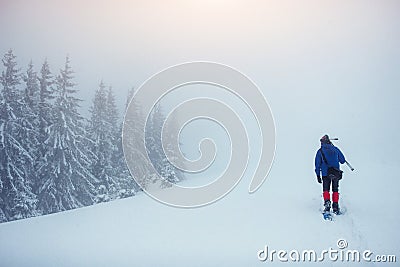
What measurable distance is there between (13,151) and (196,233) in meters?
15.8

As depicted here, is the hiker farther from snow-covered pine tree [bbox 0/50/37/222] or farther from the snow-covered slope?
snow-covered pine tree [bbox 0/50/37/222]

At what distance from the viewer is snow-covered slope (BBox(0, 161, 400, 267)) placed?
623 centimetres

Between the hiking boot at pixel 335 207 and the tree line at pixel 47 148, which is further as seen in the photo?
the tree line at pixel 47 148

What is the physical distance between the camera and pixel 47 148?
18953 mm

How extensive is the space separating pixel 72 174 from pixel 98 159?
2.57m

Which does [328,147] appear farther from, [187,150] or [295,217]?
[187,150]

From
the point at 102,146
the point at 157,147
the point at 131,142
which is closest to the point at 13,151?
the point at 102,146

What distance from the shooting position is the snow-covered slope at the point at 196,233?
623cm

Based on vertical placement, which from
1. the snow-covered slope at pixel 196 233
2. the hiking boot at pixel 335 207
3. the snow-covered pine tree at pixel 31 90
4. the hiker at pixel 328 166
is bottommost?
the snow-covered slope at pixel 196 233

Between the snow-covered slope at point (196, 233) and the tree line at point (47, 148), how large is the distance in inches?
433

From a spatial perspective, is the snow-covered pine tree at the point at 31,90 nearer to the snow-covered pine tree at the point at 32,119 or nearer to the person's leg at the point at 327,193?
the snow-covered pine tree at the point at 32,119

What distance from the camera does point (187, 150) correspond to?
33.5 m

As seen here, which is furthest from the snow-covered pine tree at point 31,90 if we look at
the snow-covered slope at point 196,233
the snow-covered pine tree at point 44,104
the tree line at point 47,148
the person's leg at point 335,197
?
the person's leg at point 335,197

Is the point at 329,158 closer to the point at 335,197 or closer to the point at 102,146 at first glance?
the point at 335,197
